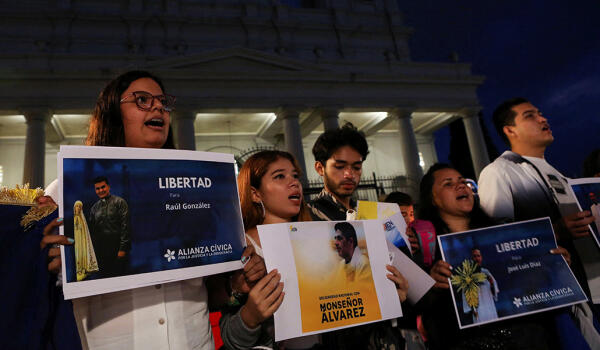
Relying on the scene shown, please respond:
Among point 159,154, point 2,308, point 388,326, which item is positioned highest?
point 159,154

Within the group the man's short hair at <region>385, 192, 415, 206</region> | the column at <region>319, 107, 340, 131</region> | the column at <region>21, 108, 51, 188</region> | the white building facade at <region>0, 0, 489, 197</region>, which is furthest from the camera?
the column at <region>319, 107, 340, 131</region>

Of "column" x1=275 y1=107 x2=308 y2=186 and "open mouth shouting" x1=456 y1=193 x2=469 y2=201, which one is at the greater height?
"column" x1=275 y1=107 x2=308 y2=186

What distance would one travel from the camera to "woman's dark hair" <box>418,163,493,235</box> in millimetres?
3072

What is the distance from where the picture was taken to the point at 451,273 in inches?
92.7

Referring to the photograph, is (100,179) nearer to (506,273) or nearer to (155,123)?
(155,123)

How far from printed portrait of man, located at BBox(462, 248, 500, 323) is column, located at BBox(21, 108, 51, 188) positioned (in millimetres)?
18410

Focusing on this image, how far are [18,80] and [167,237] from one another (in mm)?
20997

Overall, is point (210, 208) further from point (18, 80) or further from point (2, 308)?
point (18, 80)

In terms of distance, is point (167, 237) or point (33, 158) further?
point (33, 158)

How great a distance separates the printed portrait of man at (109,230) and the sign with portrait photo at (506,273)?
1.98m

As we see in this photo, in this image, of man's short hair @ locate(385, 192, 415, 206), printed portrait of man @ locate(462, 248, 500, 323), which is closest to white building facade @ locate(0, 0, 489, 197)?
man's short hair @ locate(385, 192, 415, 206)

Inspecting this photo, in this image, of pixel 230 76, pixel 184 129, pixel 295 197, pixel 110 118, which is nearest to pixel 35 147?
pixel 184 129

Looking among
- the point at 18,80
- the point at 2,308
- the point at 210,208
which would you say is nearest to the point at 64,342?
the point at 2,308

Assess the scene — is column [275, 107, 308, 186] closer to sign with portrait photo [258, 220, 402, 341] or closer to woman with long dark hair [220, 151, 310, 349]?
woman with long dark hair [220, 151, 310, 349]
